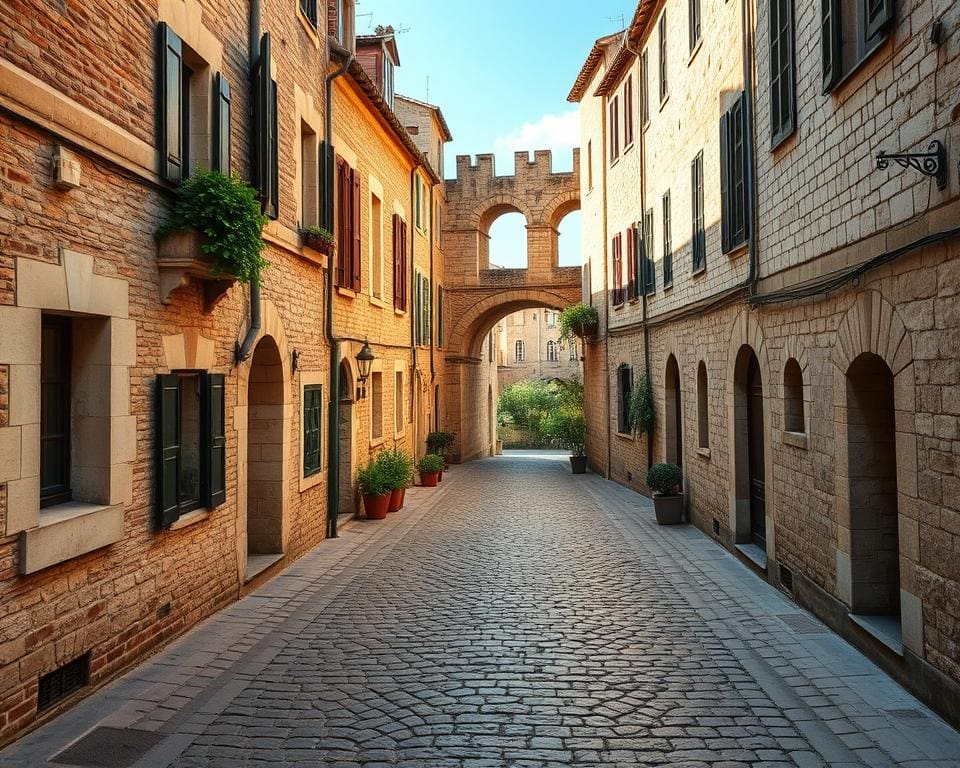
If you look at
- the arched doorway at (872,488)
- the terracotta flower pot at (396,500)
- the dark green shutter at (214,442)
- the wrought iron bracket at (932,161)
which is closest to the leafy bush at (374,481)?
the terracotta flower pot at (396,500)

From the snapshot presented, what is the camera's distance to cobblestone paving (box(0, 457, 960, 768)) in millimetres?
4949

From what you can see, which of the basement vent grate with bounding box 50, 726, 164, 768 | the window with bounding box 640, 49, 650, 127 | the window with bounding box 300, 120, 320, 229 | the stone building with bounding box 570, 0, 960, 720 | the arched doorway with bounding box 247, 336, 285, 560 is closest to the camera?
the basement vent grate with bounding box 50, 726, 164, 768

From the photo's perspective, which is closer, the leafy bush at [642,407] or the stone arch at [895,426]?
the stone arch at [895,426]

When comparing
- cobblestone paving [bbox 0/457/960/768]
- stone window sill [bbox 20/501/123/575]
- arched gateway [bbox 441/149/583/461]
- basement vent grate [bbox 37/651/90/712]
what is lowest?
cobblestone paving [bbox 0/457/960/768]

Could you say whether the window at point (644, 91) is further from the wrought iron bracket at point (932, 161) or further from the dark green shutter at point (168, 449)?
the dark green shutter at point (168, 449)

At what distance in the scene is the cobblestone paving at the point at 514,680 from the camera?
4949 millimetres

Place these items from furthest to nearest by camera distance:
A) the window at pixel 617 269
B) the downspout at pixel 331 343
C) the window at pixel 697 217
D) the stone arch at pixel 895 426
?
1. the window at pixel 617 269
2. the window at pixel 697 217
3. the downspout at pixel 331 343
4. the stone arch at pixel 895 426

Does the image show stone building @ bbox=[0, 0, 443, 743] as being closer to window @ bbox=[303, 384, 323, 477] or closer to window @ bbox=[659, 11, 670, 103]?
window @ bbox=[303, 384, 323, 477]

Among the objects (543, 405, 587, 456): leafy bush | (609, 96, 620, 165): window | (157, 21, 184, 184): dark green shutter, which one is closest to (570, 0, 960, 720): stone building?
(609, 96, 620, 165): window

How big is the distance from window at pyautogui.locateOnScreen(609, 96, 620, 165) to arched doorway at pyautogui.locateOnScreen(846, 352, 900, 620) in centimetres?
1475


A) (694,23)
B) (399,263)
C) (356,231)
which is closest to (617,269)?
(399,263)

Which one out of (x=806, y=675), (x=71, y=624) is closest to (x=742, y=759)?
(x=806, y=675)

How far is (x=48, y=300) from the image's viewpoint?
211 inches

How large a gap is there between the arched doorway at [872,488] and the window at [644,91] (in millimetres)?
11523
